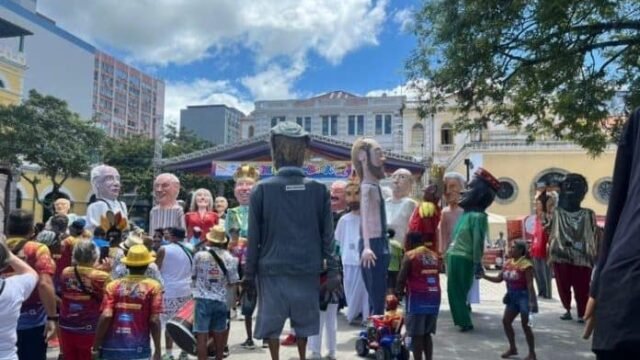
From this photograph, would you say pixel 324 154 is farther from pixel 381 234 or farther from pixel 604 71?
pixel 381 234

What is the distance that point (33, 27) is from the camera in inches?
1943

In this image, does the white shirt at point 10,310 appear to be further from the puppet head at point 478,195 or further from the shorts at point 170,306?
the puppet head at point 478,195

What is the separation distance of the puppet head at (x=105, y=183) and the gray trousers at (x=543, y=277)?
7.07 meters

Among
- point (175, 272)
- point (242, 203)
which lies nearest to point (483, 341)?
point (175, 272)

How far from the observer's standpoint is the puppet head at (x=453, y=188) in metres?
7.60

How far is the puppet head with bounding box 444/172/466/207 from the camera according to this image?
7598 mm

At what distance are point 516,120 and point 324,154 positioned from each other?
1255 cm

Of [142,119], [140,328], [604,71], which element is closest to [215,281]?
[140,328]

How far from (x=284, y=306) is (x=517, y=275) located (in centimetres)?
268

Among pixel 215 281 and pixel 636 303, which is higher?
pixel 636 303

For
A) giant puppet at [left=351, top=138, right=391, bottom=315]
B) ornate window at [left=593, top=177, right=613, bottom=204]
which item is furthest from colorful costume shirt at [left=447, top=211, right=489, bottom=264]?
ornate window at [left=593, top=177, right=613, bottom=204]

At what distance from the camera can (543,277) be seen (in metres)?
10.3

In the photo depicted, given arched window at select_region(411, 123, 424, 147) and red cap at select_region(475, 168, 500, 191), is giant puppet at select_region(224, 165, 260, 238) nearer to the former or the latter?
red cap at select_region(475, 168, 500, 191)

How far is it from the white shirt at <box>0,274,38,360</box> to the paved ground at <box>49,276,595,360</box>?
2.66 metres
